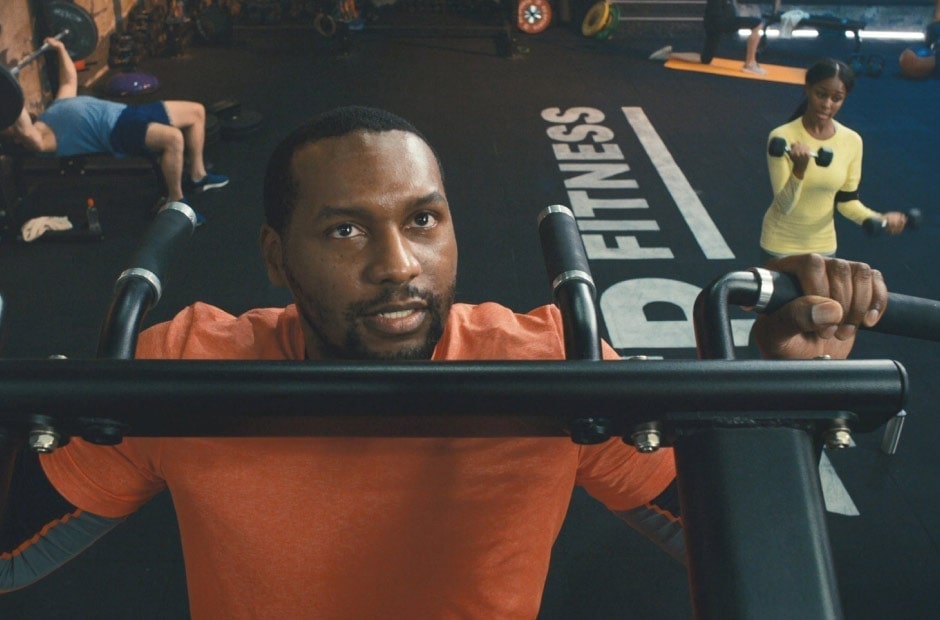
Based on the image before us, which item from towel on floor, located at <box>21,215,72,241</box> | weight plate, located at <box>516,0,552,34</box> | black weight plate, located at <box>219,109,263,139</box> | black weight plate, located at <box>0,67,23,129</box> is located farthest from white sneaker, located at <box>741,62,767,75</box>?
black weight plate, located at <box>0,67,23,129</box>

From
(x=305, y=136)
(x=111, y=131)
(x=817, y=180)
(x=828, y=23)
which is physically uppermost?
(x=305, y=136)

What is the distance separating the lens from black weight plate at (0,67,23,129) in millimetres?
4422

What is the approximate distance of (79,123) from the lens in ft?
17.6

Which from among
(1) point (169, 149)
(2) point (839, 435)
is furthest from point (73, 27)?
(2) point (839, 435)

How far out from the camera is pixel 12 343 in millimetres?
4230

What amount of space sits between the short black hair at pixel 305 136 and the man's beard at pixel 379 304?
6.8 inches

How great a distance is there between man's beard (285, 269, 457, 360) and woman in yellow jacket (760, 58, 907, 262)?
3.03m

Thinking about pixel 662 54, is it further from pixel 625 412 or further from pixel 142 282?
pixel 625 412

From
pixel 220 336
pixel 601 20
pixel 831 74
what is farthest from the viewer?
pixel 601 20

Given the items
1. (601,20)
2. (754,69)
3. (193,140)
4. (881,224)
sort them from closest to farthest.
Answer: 1. (881,224)
2. (193,140)
3. (754,69)
4. (601,20)

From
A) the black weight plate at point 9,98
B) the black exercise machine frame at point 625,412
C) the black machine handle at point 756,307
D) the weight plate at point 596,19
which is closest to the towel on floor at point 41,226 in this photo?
the black weight plate at point 9,98

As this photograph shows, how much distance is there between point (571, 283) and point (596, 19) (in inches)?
394

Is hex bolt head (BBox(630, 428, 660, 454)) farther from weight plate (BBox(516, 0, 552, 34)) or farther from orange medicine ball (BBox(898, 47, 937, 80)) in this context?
weight plate (BBox(516, 0, 552, 34))

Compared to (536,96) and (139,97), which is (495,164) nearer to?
(536,96)
